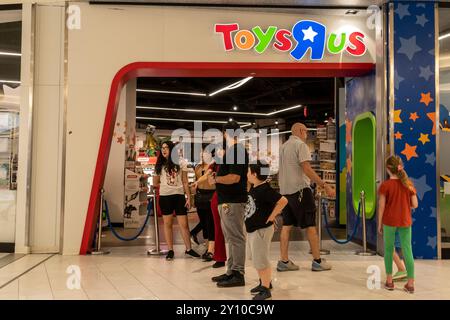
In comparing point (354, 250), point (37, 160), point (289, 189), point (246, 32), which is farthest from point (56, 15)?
point (354, 250)

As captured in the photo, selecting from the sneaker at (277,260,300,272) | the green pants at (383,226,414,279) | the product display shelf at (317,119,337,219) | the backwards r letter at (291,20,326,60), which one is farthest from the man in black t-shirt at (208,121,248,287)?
the product display shelf at (317,119,337,219)

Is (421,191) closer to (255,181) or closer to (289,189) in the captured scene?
(289,189)

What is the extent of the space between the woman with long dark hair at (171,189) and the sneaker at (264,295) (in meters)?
1.97

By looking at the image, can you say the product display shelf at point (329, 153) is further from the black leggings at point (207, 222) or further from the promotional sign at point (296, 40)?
the black leggings at point (207, 222)

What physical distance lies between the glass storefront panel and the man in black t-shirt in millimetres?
3339

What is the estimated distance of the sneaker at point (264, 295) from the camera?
3.74m

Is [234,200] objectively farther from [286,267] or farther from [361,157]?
[361,157]

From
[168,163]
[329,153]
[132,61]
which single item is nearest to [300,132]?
[168,163]

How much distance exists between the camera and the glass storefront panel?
239 inches

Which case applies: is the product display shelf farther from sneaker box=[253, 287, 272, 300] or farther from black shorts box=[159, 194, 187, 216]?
sneaker box=[253, 287, 272, 300]

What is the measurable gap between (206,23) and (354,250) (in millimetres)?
3711

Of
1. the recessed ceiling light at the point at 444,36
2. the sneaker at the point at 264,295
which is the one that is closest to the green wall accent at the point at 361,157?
the recessed ceiling light at the point at 444,36

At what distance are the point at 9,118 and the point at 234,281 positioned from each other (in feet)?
12.9

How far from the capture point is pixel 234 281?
13.9 feet
